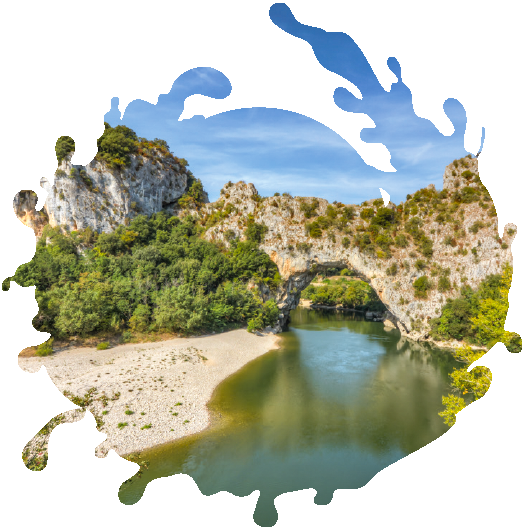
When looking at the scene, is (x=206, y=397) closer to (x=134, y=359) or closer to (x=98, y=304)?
(x=134, y=359)

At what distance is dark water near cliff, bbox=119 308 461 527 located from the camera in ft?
26.6

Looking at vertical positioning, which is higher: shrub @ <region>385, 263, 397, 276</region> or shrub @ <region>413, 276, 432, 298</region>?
shrub @ <region>385, 263, 397, 276</region>

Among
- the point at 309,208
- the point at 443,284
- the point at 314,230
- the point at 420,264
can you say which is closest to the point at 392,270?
the point at 420,264

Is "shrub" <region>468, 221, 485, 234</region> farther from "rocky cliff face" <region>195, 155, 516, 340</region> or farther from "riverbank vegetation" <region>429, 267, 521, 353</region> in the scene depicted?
"riverbank vegetation" <region>429, 267, 521, 353</region>

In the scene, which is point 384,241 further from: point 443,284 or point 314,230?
point 314,230

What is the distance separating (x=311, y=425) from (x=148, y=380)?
7.16 metres

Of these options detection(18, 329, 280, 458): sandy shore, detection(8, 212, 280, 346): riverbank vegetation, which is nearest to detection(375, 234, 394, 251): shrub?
detection(8, 212, 280, 346): riverbank vegetation

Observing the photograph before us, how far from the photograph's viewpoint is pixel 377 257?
86.3 feet

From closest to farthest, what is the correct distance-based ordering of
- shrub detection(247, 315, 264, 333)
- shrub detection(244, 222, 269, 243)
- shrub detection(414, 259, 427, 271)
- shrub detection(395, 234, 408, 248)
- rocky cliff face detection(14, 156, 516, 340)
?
rocky cliff face detection(14, 156, 516, 340) → shrub detection(414, 259, 427, 271) → shrub detection(247, 315, 264, 333) → shrub detection(395, 234, 408, 248) → shrub detection(244, 222, 269, 243)

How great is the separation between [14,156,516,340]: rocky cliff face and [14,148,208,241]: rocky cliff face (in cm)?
8

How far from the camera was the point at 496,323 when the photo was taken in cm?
525

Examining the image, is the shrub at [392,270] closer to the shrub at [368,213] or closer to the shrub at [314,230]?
the shrub at [368,213]

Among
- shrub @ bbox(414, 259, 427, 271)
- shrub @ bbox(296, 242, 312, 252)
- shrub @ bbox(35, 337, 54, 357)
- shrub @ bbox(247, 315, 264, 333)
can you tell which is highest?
shrub @ bbox(296, 242, 312, 252)

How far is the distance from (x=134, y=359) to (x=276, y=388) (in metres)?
7.24
